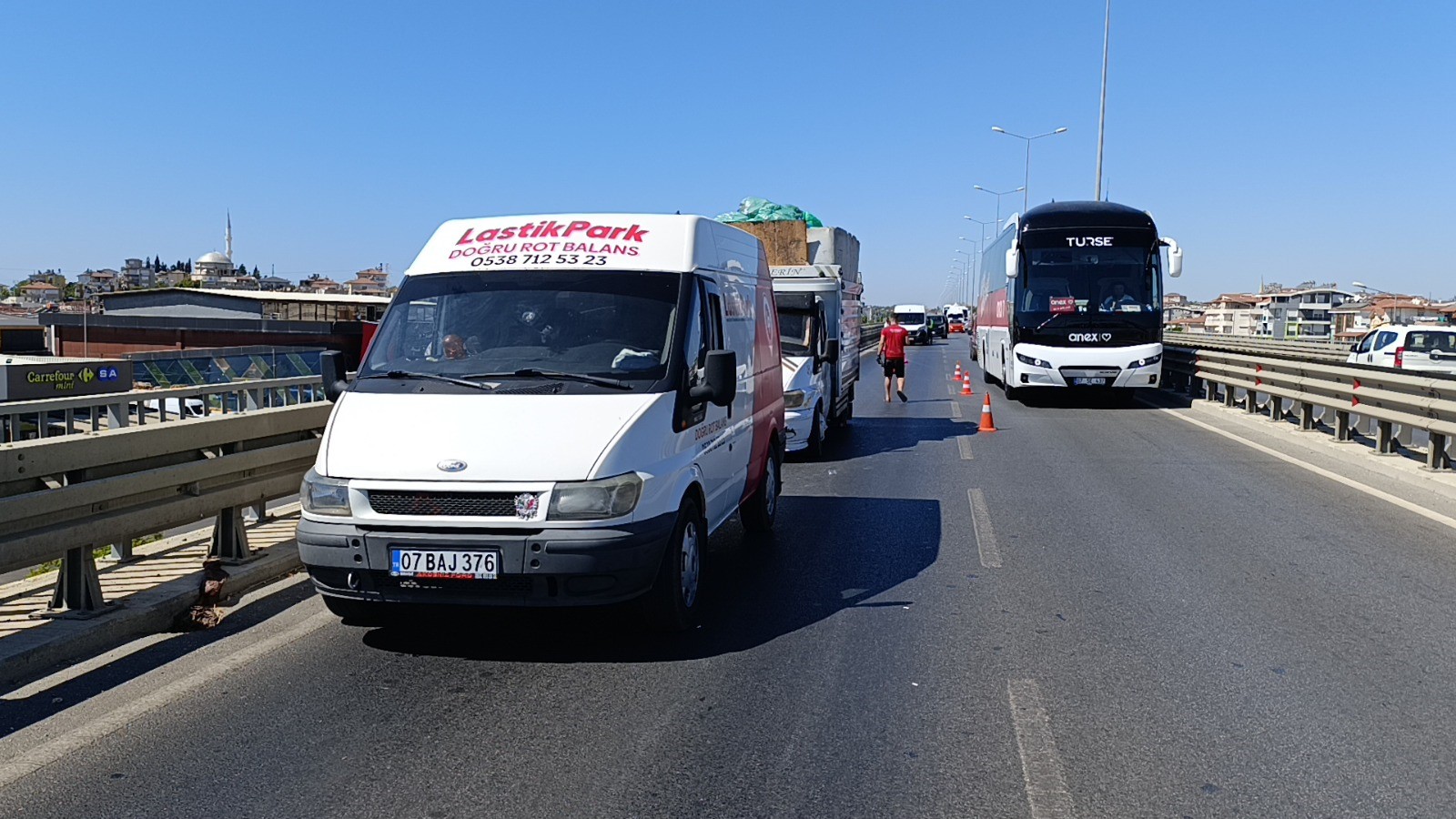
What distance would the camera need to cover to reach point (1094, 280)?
20109mm

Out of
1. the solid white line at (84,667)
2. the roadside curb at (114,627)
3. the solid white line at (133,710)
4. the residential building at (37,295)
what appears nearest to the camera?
the solid white line at (133,710)

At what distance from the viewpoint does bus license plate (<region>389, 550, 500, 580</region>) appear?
17.0 ft

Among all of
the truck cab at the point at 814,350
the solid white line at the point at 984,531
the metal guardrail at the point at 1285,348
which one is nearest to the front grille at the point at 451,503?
the solid white line at the point at 984,531

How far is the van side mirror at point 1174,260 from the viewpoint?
19.3 m

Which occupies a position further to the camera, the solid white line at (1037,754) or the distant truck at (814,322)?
the distant truck at (814,322)

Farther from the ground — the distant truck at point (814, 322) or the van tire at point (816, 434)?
the distant truck at point (814, 322)

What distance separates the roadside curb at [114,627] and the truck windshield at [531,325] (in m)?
1.48

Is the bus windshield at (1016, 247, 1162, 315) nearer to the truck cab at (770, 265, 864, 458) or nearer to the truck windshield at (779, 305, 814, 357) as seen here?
the truck cab at (770, 265, 864, 458)

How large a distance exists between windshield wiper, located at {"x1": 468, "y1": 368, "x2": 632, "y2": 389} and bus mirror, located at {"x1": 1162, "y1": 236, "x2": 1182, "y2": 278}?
51.4 ft

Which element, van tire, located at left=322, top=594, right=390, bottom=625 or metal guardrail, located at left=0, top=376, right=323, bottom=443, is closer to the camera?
van tire, located at left=322, top=594, right=390, bottom=625

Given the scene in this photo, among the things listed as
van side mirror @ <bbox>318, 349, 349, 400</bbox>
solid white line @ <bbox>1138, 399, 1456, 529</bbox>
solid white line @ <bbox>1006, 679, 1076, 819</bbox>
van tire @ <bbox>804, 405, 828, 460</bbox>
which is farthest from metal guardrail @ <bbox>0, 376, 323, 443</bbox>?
solid white line @ <bbox>1138, 399, 1456, 529</bbox>

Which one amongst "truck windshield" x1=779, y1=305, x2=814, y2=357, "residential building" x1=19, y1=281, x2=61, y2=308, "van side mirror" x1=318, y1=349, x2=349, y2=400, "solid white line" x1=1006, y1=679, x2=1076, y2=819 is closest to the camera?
"solid white line" x1=1006, y1=679, x2=1076, y2=819

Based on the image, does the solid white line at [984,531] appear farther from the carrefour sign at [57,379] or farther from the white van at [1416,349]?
the carrefour sign at [57,379]

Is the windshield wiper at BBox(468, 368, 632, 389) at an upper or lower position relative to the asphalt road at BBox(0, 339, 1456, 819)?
upper
